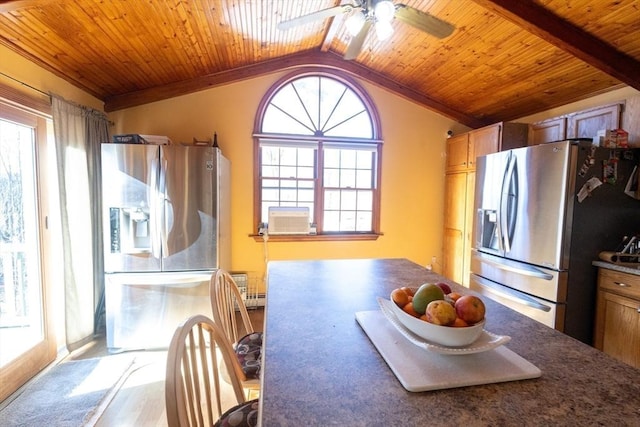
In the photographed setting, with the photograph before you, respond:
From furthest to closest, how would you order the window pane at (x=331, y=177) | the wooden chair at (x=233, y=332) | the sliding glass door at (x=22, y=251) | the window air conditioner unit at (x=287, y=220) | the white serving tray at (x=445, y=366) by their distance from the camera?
the window pane at (x=331, y=177)
the window air conditioner unit at (x=287, y=220)
the sliding glass door at (x=22, y=251)
the wooden chair at (x=233, y=332)
the white serving tray at (x=445, y=366)

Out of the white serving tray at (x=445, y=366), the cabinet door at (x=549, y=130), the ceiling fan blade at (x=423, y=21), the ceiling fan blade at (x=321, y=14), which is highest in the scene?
the ceiling fan blade at (x=321, y=14)

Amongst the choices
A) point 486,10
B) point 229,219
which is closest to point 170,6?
point 229,219

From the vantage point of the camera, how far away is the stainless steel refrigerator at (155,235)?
2531 millimetres

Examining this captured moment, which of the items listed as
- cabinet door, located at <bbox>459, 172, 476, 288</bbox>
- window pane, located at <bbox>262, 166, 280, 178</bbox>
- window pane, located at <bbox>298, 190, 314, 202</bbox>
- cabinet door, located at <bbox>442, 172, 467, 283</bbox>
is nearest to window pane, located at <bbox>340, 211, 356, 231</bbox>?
window pane, located at <bbox>298, 190, 314, 202</bbox>

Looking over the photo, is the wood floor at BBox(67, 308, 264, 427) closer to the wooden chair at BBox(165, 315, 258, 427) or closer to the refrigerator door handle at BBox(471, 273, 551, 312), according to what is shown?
the wooden chair at BBox(165, 315, 258, 427)

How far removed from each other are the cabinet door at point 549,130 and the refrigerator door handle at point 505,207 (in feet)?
2.63

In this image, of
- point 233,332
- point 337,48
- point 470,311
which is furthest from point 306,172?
point 470,311

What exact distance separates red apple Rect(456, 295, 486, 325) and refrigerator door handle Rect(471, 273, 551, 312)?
6.64ft

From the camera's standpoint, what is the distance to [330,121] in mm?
3865

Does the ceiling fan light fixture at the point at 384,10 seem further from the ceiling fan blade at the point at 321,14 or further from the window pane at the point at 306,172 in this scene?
the window pane at the point at 306,172

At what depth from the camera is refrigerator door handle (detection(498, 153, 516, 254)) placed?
8.70 ft

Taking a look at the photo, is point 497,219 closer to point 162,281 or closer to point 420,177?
point 420,177

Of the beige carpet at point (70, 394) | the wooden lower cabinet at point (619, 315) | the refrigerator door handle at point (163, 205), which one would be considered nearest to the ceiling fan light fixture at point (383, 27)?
the refrigerator door handle at point (163, 205)

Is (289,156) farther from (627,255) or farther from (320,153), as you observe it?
(627,255)
